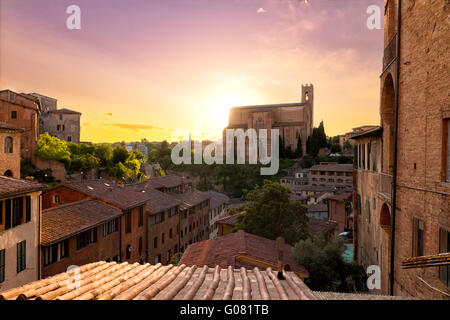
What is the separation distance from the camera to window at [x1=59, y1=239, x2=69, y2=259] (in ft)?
46.3

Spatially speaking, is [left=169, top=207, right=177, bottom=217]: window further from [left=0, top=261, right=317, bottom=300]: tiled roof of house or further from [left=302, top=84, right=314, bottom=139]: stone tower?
[left=302, top=84, right=314, bottom=139]: stone tower

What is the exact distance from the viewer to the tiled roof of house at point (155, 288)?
4.02 meters

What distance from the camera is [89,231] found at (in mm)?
15977

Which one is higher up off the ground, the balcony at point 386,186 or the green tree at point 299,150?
the green tree at point 299,150

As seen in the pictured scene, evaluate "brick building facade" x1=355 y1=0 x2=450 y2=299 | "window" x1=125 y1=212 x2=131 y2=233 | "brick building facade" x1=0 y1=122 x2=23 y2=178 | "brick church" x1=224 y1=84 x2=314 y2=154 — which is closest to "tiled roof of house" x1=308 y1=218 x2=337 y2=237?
"brick building facade" x1=355 y1=0 x2=450 y2=299

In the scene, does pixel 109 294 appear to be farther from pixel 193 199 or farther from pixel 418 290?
pixel 193 199

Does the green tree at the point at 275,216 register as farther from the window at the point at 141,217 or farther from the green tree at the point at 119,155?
the green tree at the point at 119,155

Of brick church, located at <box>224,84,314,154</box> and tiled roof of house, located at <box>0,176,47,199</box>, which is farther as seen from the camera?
brick church, located at <box>224,84,314,154</box>

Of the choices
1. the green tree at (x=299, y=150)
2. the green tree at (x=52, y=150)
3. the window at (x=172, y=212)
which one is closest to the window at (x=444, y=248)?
the window at (x=172, y=212)

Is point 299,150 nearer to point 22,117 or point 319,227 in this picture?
point 319,227

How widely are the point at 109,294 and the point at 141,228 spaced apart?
1964 cm

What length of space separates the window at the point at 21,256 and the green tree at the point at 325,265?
42.3 ft

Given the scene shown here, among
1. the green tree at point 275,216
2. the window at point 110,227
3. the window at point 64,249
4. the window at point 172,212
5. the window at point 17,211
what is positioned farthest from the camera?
the window at point 172,212

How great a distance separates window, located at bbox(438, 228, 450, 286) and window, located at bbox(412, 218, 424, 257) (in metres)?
1.11
